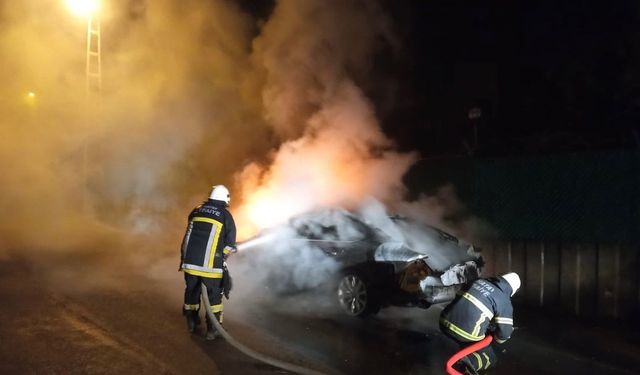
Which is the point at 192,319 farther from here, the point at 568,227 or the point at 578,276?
the point at 568,227

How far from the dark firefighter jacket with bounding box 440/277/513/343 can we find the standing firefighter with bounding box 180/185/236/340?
253cm

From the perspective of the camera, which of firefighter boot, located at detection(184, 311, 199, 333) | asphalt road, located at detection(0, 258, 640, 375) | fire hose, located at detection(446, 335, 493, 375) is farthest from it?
firefighter boot, located at detection(184, 311, 199, 333)

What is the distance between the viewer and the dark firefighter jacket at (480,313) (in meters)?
4.20

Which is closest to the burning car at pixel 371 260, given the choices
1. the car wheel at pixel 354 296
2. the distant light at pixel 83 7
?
the car wheel at pixel 354 296

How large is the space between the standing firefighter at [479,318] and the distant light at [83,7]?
1378 centimetres

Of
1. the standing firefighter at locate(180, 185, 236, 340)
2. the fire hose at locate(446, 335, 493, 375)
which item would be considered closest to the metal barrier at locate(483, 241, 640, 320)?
the fire hose at locate(446, 335, 493, 375)

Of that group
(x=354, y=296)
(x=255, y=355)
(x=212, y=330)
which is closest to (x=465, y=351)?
(x=255, y=355)

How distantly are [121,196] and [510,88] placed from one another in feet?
43.8

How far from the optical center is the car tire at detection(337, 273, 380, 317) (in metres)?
7.11

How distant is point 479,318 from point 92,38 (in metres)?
15.2

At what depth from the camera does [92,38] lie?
16312mm

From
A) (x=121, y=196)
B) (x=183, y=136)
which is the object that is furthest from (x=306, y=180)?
(x=121, y=196)

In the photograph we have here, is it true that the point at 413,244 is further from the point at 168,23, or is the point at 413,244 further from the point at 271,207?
the point at 168,23

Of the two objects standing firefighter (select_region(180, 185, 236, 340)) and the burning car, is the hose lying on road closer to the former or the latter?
standing firefighter (select_region(180, 185, 236, 340))
